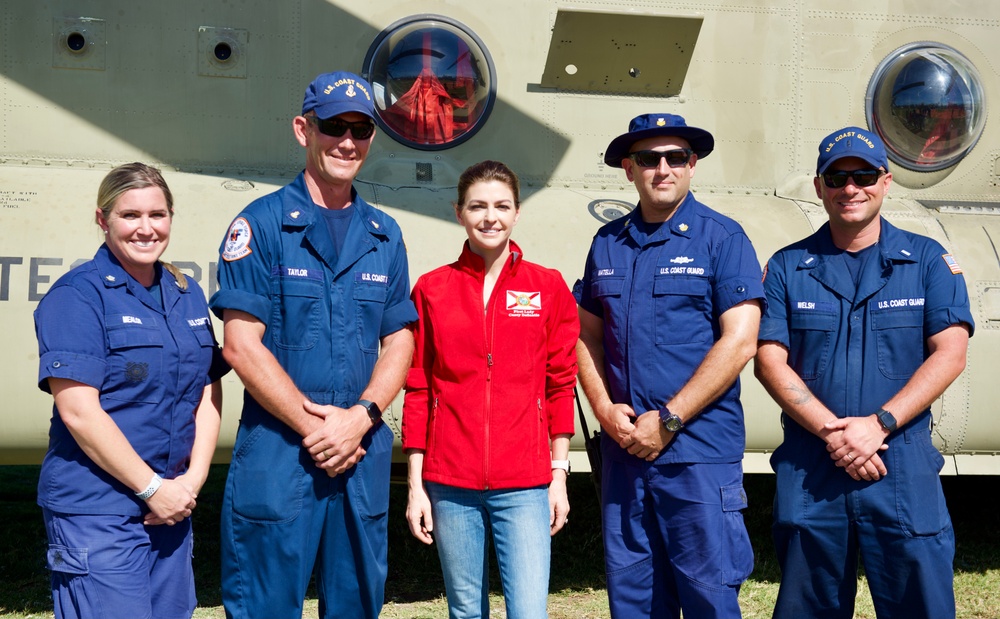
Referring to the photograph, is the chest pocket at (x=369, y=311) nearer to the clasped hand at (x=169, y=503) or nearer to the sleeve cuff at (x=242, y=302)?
the sleeve cuff at (x=242, y=302)

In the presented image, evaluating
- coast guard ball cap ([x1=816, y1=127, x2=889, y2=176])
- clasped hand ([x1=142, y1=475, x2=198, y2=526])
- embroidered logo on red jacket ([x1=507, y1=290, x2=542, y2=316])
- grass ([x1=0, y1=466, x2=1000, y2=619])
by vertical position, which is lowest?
grass ([x1=0, y1=466, x2=1000, y2=619])

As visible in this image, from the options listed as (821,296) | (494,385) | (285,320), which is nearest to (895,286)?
(821,296)

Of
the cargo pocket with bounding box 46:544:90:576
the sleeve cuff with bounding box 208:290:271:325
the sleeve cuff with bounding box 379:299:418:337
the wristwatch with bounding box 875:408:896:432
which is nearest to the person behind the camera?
the cargo pocket with bounding box 46:544:90:576

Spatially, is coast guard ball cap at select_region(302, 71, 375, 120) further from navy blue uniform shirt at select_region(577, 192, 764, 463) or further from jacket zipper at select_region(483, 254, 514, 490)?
navy blue uniform shirt at select_region(577, 192, 764, 463)

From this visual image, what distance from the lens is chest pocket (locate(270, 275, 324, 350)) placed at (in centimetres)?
291

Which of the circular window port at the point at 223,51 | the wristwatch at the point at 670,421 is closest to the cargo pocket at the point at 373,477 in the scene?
the wristwatch at the point at 670,421

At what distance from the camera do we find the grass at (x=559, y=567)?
4.73 meters

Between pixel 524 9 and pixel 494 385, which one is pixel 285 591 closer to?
pixel 494 385

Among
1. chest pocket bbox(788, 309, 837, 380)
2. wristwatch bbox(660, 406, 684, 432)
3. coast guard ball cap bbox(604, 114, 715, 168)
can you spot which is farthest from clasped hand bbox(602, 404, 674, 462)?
coast guard ball cap bbox(604, 114, 715, 168)

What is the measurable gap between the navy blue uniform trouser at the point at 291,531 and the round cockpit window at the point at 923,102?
3.72 m

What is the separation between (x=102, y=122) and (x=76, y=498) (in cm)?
270

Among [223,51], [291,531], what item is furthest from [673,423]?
[223,51]

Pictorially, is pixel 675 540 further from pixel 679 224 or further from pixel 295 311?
pixel 295 311

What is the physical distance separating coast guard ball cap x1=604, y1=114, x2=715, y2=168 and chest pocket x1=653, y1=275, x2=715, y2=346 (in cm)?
48
